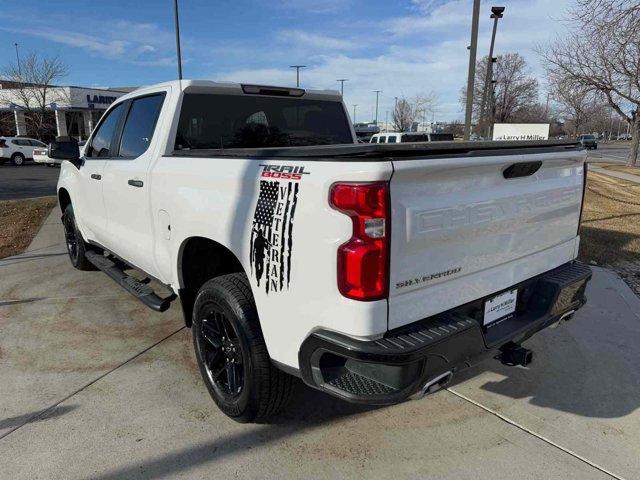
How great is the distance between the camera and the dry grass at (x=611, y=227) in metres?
6.63

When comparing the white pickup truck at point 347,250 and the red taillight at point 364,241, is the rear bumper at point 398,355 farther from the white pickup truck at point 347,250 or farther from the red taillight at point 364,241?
the red taillight at point 364,241

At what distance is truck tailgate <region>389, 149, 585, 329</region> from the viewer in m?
2.07

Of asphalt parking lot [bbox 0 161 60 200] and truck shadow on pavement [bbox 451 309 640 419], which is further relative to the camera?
asphalt parking lot [bbox 0 161 60 200]

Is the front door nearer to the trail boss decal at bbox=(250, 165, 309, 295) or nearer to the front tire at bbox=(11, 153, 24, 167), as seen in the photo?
the trail boss decal at bbox=(250, 165, 309, 295)

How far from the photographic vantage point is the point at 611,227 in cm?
845

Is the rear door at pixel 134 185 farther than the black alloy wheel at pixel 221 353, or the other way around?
the rear door at pixel 134 185

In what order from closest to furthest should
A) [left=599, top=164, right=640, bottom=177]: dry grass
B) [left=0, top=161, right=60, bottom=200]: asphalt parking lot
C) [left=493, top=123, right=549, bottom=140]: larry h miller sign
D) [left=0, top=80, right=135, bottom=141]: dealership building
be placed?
[left=0, top=161, right=60, bottom=200]: asphalt parking lot
[left=493, top=123, right=549, bottom=140]: larry h miller sign
[left=599, top=164, right=640, bottom=177]: dry grass
[left=0, top=80, right=135, bottom=141]: dealership building

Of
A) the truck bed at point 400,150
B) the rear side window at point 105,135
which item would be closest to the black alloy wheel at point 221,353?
the truck bed at point 400,150

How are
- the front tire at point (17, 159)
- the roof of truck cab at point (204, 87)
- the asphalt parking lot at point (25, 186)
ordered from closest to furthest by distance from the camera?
the roof of truck cab at point (204, 87) < the asphalt parking lot at point (25, 186) < the front tire at point (17, 159)

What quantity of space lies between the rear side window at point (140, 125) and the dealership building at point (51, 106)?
3904cm

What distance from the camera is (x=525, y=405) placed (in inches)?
125

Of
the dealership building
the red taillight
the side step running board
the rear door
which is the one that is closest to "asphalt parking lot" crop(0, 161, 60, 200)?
the side step running board

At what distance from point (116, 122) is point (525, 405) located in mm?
4037

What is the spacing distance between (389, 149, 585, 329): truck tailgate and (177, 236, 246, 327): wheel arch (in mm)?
1360
